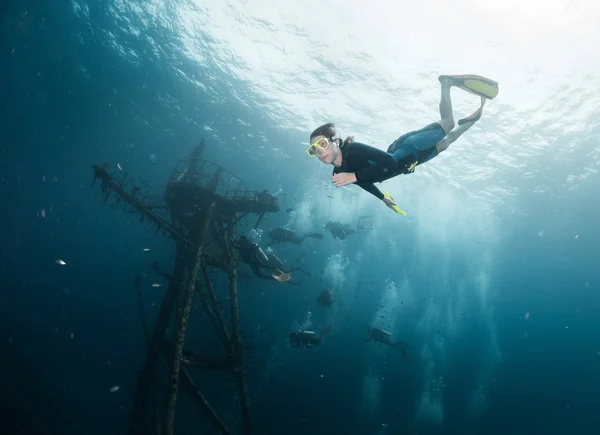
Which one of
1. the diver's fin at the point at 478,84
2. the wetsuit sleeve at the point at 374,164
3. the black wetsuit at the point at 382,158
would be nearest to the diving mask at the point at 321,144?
the black wetsuit at the point at 382,158

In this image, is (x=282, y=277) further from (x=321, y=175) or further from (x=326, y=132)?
(x=321, y=175)

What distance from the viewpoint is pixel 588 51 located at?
41.6 ft

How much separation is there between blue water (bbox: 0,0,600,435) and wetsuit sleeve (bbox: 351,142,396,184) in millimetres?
7102

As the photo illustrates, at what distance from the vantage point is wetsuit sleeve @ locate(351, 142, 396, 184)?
3693 mm

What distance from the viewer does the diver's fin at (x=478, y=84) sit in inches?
186

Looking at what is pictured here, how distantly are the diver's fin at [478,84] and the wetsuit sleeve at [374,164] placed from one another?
7.60 ft

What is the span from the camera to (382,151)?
12.9 ft

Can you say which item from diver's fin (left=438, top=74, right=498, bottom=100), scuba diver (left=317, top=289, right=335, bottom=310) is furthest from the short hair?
scuba diver (left=317, top=289, right=335, bottom=310)

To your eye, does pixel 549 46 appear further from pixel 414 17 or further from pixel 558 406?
pixel 558 406

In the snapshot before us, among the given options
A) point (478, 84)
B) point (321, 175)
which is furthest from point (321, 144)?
point (321, 175)

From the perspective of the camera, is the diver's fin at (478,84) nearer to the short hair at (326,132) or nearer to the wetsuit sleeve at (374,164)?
the wetsuit sleeve at (374,164)

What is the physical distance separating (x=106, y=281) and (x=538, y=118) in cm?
8946

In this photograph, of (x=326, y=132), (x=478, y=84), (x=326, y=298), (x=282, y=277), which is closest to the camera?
(x=326, y=132)

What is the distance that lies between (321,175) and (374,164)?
1167 inches
